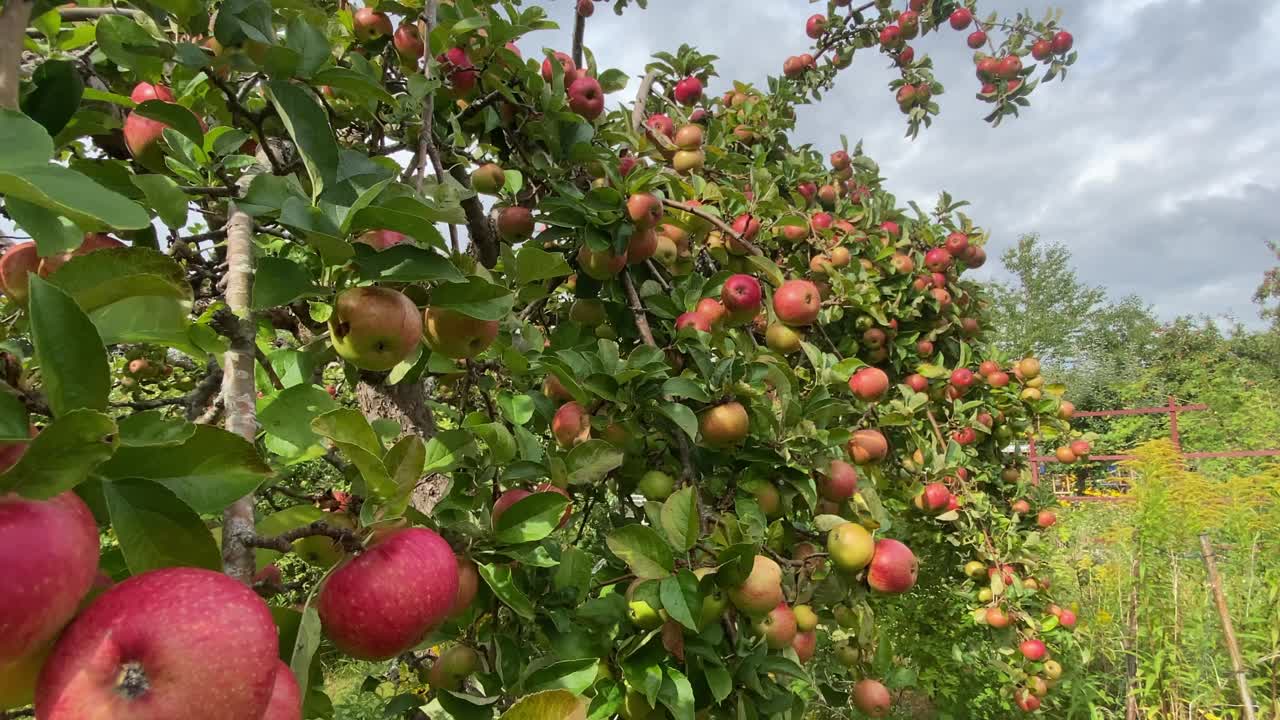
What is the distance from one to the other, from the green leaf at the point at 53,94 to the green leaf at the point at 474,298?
0.44m

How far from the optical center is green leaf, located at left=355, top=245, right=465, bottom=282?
771 mm

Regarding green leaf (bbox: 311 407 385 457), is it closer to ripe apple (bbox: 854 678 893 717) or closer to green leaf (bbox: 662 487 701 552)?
green leaf (bbox: 662 487 701 552)

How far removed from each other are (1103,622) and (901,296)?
9.37 ft

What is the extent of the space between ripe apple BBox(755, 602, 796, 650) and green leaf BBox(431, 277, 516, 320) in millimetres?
812

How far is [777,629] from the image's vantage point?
1306 millimetres

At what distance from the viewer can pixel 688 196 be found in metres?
1.99

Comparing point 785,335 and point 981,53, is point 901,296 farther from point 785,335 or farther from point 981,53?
point 981,53

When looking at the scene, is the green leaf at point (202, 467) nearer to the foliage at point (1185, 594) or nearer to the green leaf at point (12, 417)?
the green leaf at point (12, 417)

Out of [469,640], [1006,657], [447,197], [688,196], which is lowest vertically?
[469,640]

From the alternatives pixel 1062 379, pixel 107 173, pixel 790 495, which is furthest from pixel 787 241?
pixel 1062 379

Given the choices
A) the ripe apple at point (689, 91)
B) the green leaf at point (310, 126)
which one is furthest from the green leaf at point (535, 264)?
the ripe apple at point (689, 91)

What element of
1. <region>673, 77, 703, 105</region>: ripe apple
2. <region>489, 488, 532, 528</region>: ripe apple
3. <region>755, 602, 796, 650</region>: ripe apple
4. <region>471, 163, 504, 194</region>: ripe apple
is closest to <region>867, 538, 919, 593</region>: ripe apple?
<region>755, 602, 796, 650</region>: ripe apple

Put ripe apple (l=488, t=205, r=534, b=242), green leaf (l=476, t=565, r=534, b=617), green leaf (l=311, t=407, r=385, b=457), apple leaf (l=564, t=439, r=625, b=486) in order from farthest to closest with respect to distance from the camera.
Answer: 1. ripe apple (l=488, t=205, r=534, b=242)
2. apple leaf (l=564, t=439, r=625, b=486)
3. green leaf (l=476, t=565, r=534, b=617)
4. green leaf (l=311, t=407, r=385, b=457)

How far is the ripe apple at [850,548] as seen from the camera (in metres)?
1.41
